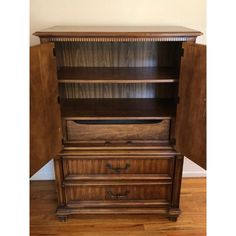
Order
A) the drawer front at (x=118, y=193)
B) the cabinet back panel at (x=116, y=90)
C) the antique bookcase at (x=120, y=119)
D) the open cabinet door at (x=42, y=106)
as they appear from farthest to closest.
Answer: the cabinet back panel at (x=116, y=90)
the drawer front at (x=118, y=193)
the antique bookcase at (x=120, y=119)
the open cabinet door at (x=42, y=106)

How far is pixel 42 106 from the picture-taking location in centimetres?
118

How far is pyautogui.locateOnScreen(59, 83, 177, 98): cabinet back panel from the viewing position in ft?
5.68

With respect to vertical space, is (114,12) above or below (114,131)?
above

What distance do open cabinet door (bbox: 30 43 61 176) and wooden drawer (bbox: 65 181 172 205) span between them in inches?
13.3

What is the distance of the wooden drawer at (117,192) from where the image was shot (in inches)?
62.2

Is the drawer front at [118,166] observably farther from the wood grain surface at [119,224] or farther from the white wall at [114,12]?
the white wall at [114,12]

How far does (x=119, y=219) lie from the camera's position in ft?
5.46

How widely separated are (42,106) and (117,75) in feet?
1.60

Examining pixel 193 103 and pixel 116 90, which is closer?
pixel 193 103

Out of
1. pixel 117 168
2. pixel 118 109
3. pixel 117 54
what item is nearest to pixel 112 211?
pixel 117 168

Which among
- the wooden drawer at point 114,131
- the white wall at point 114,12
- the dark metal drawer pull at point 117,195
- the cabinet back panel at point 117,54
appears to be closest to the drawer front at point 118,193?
the dark metal drawer pull at point 117,195

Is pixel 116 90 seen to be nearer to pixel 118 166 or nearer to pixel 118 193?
pixel 118 166

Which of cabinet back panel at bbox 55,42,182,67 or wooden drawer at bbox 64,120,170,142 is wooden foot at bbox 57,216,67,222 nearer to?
wooden drawer at bbox 64,120,170,142
